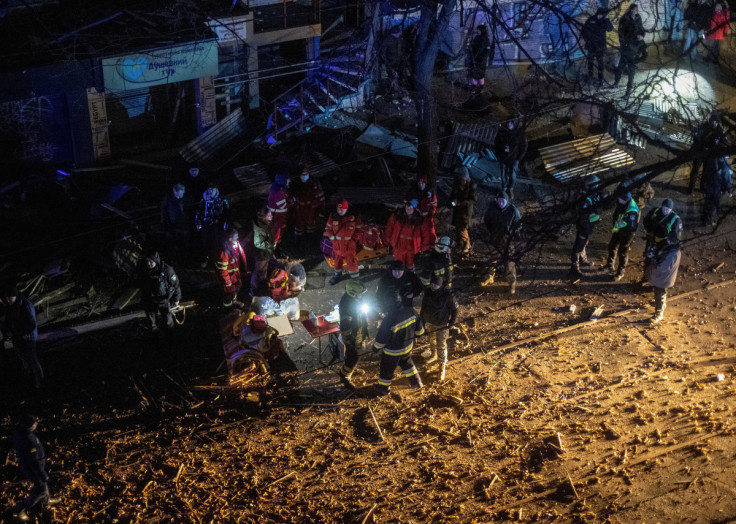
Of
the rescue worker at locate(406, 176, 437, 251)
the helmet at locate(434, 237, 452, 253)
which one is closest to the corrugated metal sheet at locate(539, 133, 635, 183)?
the rescue worker at locate(406, 176, 437, 251)

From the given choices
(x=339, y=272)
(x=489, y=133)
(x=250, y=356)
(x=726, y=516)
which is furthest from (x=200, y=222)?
(x=726, y=516)

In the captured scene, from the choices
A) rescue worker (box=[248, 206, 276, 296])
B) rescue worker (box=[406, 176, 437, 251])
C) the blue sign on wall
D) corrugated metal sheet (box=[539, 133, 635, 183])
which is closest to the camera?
rescue worker (box=[248, 206, 276, 296])

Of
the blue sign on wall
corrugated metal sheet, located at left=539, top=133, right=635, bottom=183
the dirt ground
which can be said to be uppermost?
the blue sign on wall

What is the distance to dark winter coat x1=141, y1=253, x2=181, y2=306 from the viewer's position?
39.2 feet

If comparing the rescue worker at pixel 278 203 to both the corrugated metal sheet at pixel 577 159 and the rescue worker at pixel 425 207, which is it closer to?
the rescue worker at pixel 425 207

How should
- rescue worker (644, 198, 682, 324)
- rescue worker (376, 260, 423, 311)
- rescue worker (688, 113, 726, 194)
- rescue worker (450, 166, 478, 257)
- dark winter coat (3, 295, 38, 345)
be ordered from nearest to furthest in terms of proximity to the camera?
rescue worker (688, 113, 726, 194), dark winter coat (3, 295, 38, 345), rescue worker (376, 260, 423, 311), rescue worker (644, 198, 682, 324), rescue worker (450, 166, 478, 257)

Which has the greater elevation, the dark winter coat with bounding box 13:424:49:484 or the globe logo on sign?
the globe logo on sign

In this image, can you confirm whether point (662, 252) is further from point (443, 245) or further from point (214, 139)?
point (214, 139)

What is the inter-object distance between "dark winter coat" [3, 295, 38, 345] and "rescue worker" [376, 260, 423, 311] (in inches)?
208

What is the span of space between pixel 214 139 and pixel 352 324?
8.91 meters

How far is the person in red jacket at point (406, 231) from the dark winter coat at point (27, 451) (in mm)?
7143

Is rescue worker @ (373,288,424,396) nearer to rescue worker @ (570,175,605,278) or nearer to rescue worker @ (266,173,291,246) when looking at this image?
rescue worker @ (266,173,291,246)

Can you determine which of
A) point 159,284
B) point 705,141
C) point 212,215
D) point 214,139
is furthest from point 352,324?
point 214,139

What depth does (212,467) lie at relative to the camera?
10148 mm
